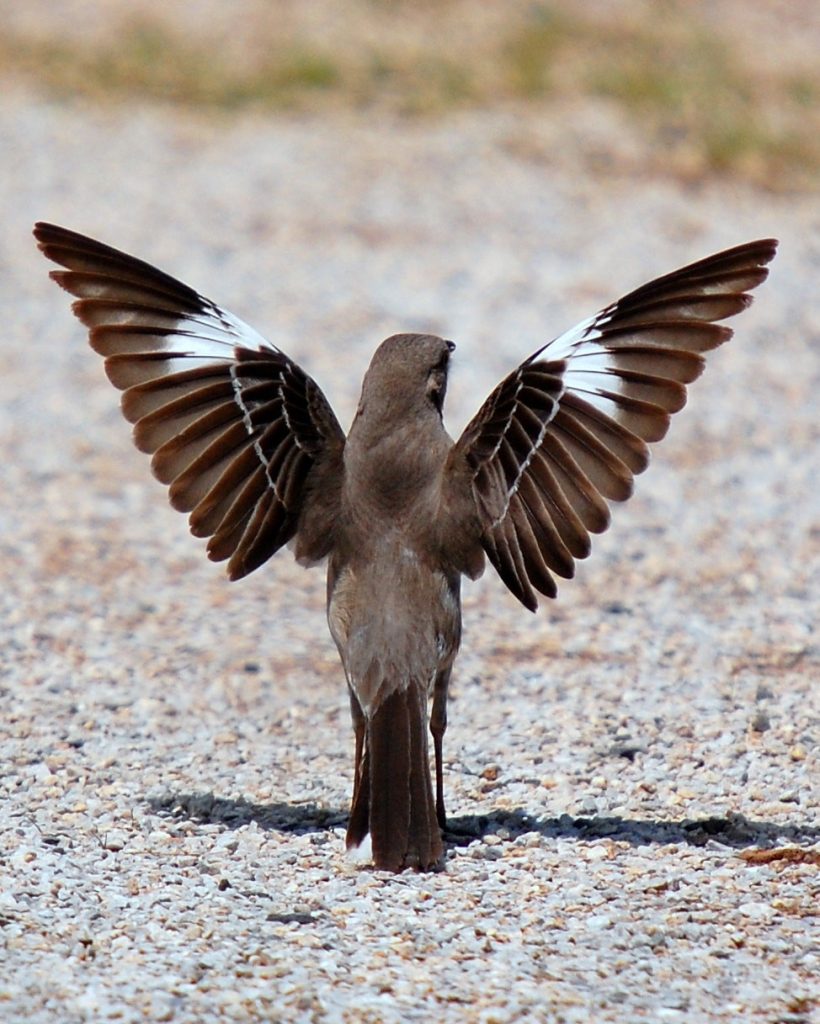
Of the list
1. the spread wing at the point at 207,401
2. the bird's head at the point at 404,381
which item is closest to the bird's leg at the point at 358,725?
the spread wing at the point at 207,401

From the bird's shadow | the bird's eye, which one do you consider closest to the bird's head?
the bird's eye

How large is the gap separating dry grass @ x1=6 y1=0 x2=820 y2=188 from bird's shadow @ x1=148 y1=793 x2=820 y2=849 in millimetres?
10772

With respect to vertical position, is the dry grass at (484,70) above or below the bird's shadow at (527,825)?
above

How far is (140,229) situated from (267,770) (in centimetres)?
909

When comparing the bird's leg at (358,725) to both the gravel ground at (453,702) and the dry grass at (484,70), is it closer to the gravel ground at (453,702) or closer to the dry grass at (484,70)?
the gravel ground at (453,702)

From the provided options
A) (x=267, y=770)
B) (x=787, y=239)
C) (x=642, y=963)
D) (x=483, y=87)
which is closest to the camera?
(x=642, y=963)

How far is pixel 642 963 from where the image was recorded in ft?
15.7

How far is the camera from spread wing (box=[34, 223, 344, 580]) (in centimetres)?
603

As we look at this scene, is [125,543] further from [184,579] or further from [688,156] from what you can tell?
[688,156]

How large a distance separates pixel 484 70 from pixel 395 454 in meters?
13.5

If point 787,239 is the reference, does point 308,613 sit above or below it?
below

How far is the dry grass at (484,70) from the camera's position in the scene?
16781 mm

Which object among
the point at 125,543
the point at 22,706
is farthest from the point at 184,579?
the point at 22,706

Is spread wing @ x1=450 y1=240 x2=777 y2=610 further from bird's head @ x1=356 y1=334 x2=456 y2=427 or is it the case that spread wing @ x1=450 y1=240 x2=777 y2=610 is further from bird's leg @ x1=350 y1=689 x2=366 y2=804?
bird's leg @ x1=350 y1=689 x2=366 y2=804
